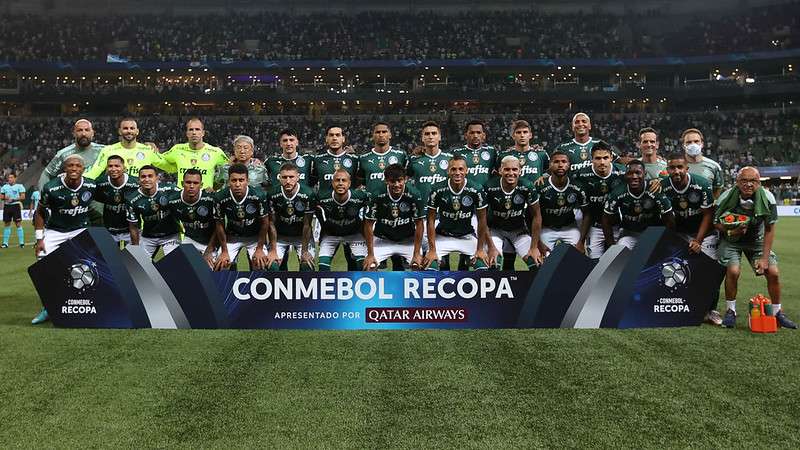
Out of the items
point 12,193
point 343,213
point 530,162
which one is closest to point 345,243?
point 343,213

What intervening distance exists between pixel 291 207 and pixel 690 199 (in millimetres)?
4752

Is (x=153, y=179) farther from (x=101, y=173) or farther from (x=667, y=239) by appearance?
(x=667, y=239)

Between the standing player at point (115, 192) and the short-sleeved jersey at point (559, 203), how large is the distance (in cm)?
518

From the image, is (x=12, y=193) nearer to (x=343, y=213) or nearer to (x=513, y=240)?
(x=343, y=213)

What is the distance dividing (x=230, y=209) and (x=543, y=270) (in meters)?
3.76

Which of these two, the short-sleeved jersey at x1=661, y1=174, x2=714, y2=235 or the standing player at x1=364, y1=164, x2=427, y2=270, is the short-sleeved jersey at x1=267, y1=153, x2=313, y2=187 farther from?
the short-sleeved jersey at x1=661, y1=174, x2=714, y2=235

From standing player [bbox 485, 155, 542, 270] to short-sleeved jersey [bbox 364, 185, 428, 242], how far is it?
92 centimetres

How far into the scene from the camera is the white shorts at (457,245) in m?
7.27

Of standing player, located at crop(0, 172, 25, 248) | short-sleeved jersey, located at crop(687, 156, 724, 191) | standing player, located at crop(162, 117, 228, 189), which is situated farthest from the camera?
standing player, located at crop(0, 172, 25, 248)

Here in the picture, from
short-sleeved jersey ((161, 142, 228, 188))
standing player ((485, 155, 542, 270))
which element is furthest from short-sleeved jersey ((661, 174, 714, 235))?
short-sleeved jersey ((161, 142, 228, 188))

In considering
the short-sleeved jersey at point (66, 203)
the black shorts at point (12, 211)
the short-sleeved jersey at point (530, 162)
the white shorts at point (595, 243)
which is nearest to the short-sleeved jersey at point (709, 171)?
the white shorts at point (595, 243)

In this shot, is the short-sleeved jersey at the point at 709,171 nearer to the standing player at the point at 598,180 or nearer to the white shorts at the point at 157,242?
the standing player at the point at 598,180

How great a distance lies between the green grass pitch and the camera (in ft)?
11.5

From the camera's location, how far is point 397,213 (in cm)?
708
